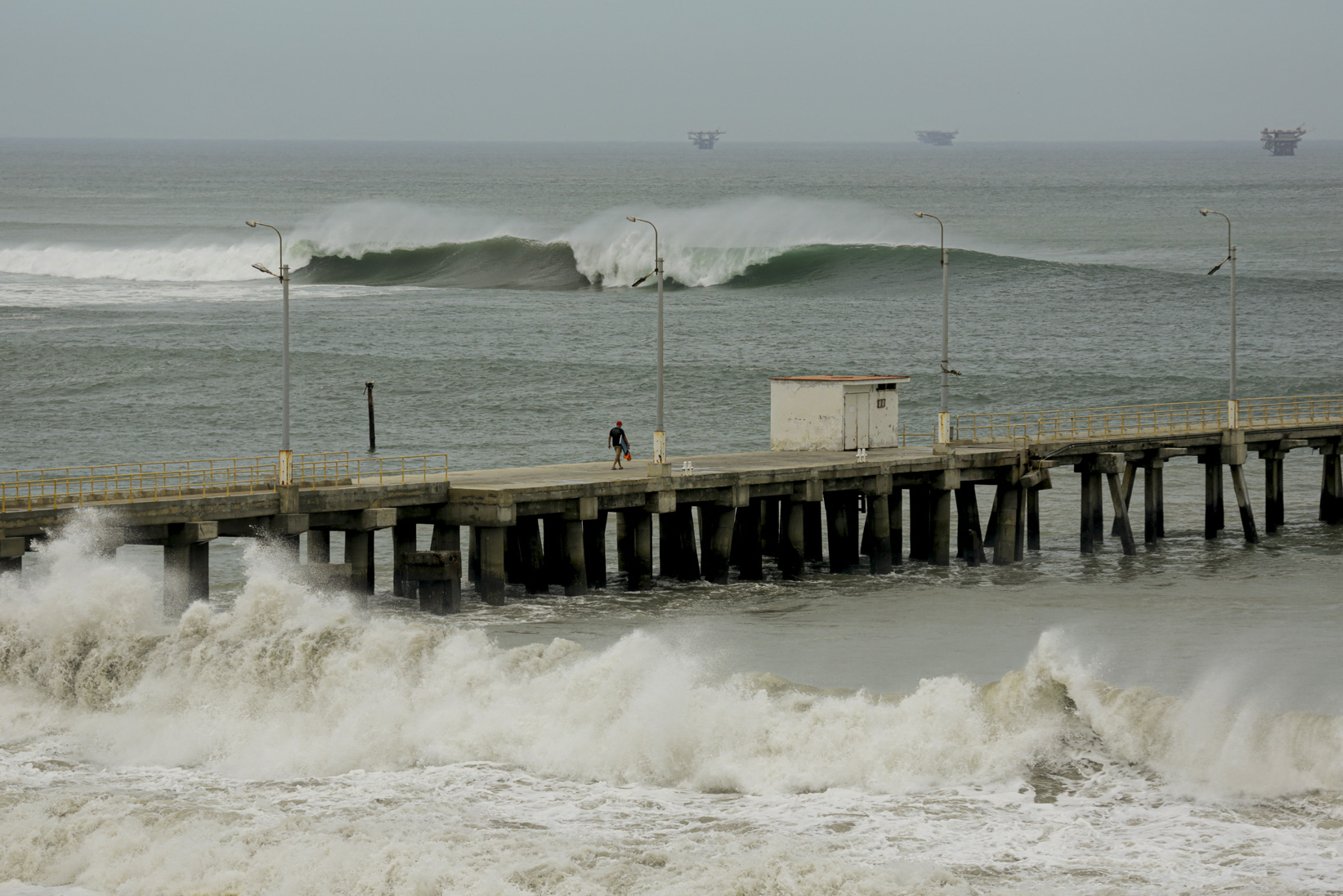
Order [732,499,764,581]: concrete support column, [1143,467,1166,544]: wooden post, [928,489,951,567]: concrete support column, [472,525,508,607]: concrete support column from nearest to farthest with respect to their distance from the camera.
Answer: [472,525,508,607]: concrete support column
[732,499,764,581]: concrete support column
[928,489,951,567]: concrete support column
[1143,467,1166,544]: wooden post

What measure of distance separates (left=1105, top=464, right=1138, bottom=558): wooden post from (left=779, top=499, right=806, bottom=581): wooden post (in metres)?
7.18

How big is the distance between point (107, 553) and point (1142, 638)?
51.1ft

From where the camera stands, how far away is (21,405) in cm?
5594

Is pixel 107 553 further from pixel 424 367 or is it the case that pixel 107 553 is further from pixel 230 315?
pixel 230 315

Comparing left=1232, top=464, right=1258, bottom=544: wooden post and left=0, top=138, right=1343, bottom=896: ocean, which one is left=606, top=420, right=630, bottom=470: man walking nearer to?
left=0, top=138, right=1343, bottom=896: ocean

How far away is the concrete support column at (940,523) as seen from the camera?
3478 cm

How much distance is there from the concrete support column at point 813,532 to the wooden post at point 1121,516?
601 centimetres

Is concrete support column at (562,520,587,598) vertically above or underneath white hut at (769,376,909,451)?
underneath

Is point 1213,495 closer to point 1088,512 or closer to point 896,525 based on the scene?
point 1088,512

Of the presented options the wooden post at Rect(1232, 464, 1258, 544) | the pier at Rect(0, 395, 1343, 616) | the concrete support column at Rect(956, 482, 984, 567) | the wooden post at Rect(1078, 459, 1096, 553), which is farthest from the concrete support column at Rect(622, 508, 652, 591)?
the wooden post at Rect(1232, 464, 1258, 544)

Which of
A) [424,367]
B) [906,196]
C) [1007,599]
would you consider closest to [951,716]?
[1007,599]

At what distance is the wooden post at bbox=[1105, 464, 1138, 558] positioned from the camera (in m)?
36.8

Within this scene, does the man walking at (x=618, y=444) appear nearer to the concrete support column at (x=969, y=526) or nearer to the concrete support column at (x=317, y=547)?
the concrete support column at (x=317, y=547)

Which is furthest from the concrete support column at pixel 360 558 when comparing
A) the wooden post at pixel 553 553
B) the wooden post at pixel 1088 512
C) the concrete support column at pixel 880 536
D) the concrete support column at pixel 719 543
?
the wooden post at pixel 1088 512
